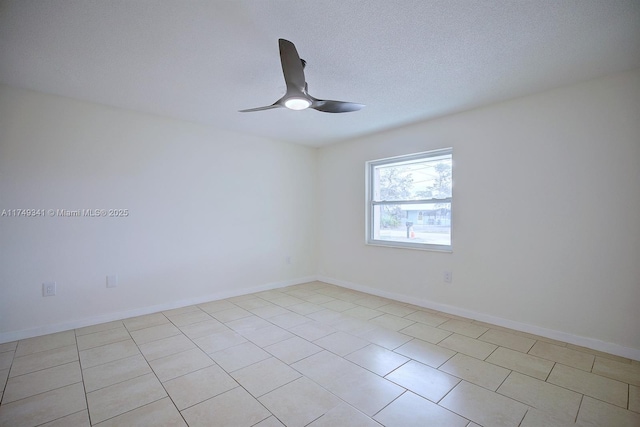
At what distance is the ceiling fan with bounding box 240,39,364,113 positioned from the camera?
1689 millimetres

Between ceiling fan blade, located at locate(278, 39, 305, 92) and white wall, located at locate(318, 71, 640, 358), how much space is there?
220 centimetres

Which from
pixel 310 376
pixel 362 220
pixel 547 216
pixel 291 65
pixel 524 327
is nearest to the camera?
pixel 291 65

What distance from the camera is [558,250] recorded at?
8.64 feet

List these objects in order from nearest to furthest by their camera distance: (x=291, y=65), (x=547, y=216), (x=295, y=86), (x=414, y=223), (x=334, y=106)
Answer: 1. (x=291, y=65)
2. (x=295, y=86)
3. (x=334, y=106)
4. (x=547, y=216)
5. (x=414, y=223)

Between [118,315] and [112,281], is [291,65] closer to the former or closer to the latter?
[112,281]

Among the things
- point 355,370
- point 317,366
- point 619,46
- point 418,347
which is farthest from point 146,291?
point 619,46

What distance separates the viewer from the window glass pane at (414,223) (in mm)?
3480

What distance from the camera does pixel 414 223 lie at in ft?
12.5

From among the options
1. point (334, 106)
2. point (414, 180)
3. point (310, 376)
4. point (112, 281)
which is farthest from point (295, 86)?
point (112, 281)

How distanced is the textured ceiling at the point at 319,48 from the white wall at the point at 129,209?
43 cm

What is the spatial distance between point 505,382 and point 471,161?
2.15m

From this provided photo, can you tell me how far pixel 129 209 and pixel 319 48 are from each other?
269cm

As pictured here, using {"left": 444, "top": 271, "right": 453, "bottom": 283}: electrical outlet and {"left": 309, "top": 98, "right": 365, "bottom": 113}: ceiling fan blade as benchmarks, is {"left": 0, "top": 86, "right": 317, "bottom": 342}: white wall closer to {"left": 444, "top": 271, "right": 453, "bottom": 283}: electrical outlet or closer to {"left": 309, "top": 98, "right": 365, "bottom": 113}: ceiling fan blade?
{"left": 309, "top": 98, "right": 365, "bottom": 113}: ceiling fan blade

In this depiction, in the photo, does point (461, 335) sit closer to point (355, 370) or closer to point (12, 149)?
point (355, 370)
